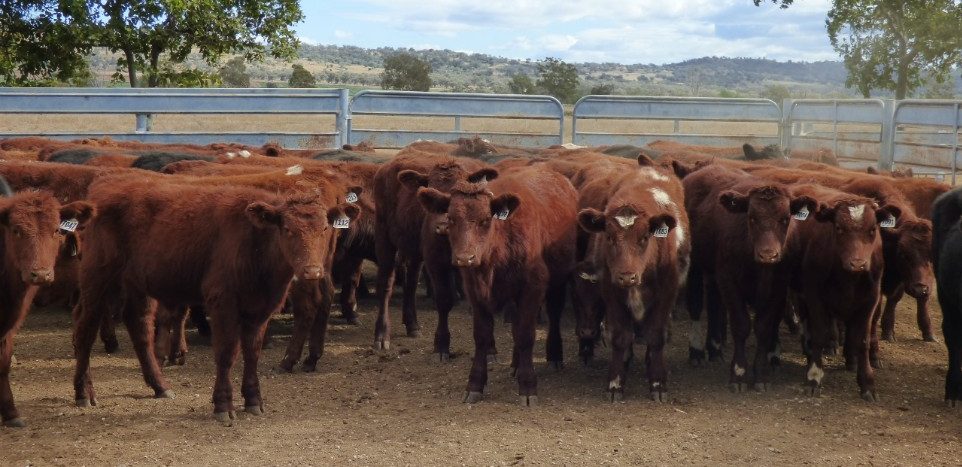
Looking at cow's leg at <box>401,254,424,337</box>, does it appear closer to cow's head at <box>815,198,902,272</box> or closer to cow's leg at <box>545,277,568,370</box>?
cow's leg at <box>545,277,568,370</box>

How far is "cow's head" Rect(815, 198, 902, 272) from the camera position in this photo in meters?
7.53

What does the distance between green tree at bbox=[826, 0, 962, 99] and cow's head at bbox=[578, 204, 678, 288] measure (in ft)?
58.1

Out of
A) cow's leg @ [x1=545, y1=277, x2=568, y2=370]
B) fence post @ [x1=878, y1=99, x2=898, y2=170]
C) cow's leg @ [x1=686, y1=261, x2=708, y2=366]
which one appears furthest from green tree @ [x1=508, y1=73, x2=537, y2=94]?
cow's leg @ [x1=545, y1=277, x2=568, y2=370]

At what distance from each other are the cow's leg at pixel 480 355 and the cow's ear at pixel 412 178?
1.95 m

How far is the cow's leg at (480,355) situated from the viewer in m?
7.57

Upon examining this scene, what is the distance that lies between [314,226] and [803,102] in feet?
46.0

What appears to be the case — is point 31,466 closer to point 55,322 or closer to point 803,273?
point 55,322

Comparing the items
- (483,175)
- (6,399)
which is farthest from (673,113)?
(6,399)

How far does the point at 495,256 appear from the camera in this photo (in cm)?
760

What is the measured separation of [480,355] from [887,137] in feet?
34.6

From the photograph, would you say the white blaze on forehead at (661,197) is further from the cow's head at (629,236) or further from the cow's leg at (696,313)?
the cow's leg at (696,313)

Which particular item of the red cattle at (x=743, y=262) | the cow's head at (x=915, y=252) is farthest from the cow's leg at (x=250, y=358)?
the cow's head at (x=915, y=252)

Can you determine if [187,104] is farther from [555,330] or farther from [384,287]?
[555,330]

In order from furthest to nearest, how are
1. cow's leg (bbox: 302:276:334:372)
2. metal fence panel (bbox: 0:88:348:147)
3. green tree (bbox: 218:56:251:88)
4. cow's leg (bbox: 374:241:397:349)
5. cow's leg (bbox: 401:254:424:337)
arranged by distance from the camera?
green tree (bbox: 218:56:251:88) < metal fence panel (bbox: 0:88:348:147) < cow's leg (bbox: 401:254:424:337) < cow's leg (bbox: 374:241:397:349) < cow's leg (bbox: 302:276:334:372)
